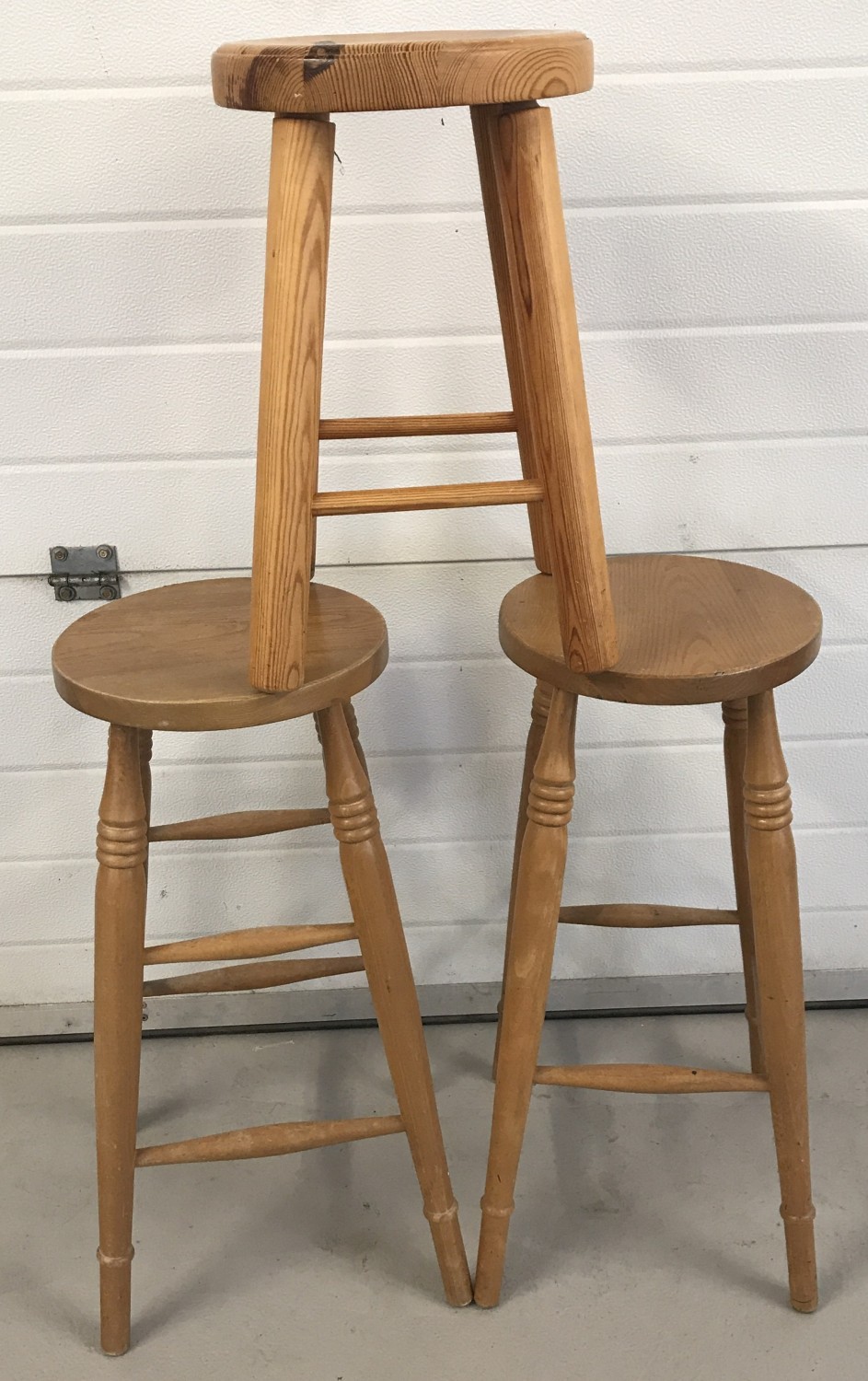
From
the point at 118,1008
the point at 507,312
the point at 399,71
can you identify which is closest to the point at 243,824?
the point at 118,1008

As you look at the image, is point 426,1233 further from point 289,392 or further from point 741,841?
point 289,392

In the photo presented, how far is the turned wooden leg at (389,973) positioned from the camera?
1506 millimetres

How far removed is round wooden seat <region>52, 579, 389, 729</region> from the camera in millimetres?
1375

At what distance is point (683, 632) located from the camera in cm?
149

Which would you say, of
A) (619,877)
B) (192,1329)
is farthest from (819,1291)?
(192,1329)

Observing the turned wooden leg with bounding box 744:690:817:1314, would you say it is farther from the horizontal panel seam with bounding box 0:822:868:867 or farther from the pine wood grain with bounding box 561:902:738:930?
the horizontal panel seam with bounding box 0:822:868:867

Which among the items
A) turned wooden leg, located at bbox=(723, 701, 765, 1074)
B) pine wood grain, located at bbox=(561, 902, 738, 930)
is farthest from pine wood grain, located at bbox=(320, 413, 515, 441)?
pine wood grain, located at bbox=(561, 902, 738, 930)

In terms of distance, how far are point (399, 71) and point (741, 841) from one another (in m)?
1.17

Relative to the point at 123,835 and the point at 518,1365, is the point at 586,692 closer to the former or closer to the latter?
the point at 123,835

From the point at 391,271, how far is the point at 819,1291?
1.53 m

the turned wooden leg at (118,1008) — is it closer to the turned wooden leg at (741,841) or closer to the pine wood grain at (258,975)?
the pine wood grain at (258,975)

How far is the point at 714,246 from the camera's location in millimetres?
1771

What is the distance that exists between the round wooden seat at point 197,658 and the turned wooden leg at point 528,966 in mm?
237

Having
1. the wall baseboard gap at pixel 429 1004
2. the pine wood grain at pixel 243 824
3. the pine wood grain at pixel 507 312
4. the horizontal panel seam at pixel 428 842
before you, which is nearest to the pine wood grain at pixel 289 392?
the pine wood grain at pixel 507 312
